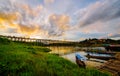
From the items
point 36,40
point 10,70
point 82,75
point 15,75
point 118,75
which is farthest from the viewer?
point 36,40

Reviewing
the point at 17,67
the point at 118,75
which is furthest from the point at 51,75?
the point at 118,75

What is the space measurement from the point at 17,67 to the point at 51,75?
2981mm

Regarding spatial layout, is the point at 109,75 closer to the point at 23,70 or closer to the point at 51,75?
the point at 51,75

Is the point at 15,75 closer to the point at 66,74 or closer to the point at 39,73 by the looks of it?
the point at 39,73

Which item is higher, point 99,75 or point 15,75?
point 15,75

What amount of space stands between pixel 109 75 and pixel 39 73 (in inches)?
232

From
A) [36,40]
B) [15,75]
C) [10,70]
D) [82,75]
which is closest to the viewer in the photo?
[15,75]

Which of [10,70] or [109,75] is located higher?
[10,70]

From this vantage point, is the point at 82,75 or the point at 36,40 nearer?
the point at 82,75

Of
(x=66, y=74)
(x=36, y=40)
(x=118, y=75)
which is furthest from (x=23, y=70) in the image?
(x=36, y=40)

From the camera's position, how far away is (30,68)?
10227 mm

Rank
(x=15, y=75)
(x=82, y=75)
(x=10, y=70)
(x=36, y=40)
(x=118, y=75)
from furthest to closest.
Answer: (x=36, y=40) → (x=118, y=75) → (x=82, y=75) → (x=10, y=70) → (x=15, y=75)

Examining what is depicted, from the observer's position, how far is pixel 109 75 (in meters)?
10.3

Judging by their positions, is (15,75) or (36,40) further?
(36,40)
